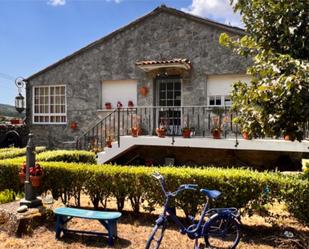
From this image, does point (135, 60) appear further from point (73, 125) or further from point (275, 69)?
point (275, 69)

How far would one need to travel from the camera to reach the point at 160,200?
549cm

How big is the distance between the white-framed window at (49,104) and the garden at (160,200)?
26.5 ft

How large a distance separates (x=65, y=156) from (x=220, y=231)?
5482mm

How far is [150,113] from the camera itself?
1228cm

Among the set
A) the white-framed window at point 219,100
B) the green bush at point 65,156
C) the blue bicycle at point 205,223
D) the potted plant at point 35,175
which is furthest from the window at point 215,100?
the potted plant at point 35,175

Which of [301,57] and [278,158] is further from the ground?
[301,57]

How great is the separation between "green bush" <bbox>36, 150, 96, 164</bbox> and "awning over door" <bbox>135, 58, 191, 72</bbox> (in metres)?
3.90

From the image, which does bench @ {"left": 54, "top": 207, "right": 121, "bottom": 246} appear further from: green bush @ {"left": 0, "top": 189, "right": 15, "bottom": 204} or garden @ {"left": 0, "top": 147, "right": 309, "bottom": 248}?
green bush @ {"left": 0, "top": 189, "right": 15, "bottom": 204}

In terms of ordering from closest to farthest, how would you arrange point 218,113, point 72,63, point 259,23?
point 259,23 → point 218,113 → point 72,63

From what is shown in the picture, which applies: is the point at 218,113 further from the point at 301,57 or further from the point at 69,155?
the point at 301,57

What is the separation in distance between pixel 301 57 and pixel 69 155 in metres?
6.49

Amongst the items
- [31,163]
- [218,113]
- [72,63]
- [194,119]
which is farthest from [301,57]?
[72,63]

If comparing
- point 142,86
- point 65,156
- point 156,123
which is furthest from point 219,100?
point 65,156

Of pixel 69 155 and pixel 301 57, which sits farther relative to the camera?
pixel 69 155
